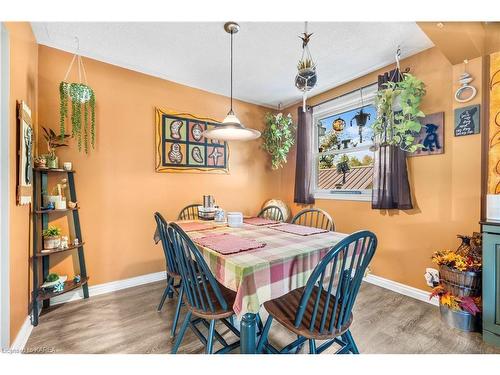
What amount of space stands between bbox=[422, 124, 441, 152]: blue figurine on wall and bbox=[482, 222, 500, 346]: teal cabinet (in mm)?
882

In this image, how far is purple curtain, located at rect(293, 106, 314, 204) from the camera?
10.8 ft

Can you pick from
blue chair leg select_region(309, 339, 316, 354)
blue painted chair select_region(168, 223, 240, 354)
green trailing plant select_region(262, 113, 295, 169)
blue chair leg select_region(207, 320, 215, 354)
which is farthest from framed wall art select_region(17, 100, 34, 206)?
green trailing plant select_region(262, 113, 295, 169)

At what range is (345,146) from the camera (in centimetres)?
301

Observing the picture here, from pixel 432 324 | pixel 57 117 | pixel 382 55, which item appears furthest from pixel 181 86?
pixel 432 324

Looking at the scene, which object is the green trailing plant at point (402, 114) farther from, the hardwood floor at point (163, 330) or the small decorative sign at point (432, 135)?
the hardwood floor at point (163, 330)

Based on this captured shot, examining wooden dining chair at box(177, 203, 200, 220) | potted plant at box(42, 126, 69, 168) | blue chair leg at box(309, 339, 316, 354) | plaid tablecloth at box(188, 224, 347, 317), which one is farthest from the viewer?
wooden dining chair at box(177, 203, 200, 220)

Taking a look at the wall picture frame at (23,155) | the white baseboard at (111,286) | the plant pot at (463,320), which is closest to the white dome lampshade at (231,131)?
the wall picture frame at (23,155)

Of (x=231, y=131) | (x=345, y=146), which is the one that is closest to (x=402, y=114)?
(x=345, y=146)

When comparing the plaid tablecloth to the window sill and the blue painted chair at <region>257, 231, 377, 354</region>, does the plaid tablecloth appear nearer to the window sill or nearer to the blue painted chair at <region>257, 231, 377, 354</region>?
the blue painted chair at <region>257, 231, 377, 354</region>

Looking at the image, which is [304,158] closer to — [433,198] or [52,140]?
[433,198]

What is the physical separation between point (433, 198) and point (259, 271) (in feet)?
6.70

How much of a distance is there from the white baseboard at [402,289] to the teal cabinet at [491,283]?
0.56 metres

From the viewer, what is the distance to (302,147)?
10.9 ft
